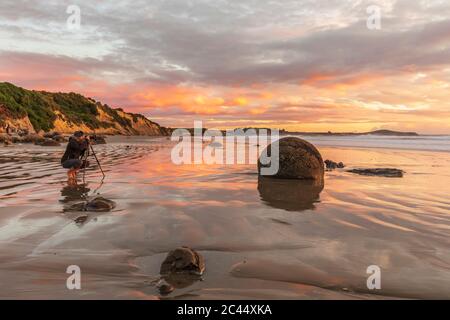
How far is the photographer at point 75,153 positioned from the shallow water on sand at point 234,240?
1688 millimetres

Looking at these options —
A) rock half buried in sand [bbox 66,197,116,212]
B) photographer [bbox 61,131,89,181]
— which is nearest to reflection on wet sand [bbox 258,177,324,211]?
rock half buried in sand [bbox 66,197,116,212]

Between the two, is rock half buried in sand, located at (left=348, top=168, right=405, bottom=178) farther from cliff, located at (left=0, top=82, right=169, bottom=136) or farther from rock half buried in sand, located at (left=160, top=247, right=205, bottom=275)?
cliff, located at (left=0, top=82, right=169, bottom=136)

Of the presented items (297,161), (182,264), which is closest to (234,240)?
(182,264)

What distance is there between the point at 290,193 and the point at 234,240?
12.9 feet

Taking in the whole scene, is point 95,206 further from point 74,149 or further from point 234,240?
point 74,149

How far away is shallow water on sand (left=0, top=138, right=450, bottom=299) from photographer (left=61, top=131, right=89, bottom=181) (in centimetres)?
169

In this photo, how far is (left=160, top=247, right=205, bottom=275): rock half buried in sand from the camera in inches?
147

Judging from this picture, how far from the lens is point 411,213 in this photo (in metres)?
6.47

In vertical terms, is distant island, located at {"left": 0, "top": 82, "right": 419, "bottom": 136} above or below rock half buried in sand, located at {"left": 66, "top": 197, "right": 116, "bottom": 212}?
above

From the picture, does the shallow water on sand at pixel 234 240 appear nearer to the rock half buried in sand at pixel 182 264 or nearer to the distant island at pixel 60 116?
the rock half buried in sand at pixel 182 264

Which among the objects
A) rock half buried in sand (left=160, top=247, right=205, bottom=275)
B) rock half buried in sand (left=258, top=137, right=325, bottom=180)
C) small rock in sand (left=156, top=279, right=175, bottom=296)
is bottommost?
small rock in sand (left=156, top=279, right=175, bottom=296)

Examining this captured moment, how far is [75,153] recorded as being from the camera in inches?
448

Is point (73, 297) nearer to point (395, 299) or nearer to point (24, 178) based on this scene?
point (395, 299)
